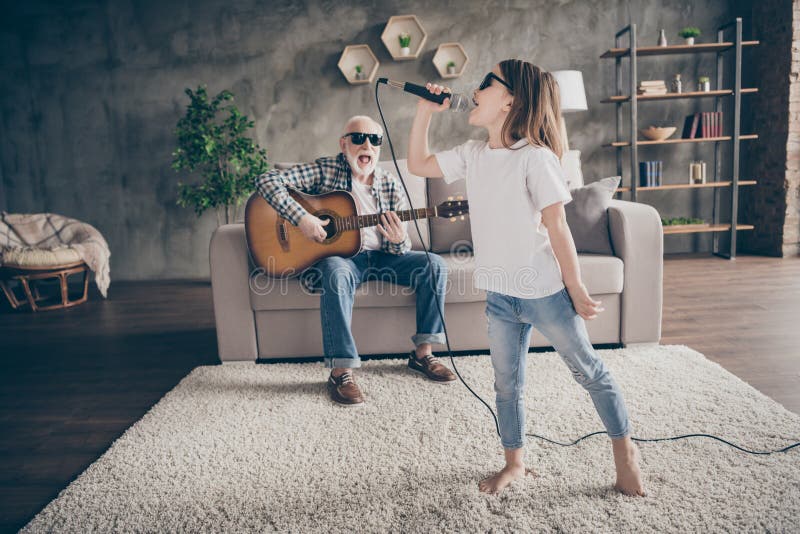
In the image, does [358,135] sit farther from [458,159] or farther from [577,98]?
[577,98]

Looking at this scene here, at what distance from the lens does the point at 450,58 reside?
4457 millimetres

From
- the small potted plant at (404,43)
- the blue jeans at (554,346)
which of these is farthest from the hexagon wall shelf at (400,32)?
the blue jeans at (554,346)

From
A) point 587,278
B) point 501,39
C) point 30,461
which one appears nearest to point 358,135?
point 587,278

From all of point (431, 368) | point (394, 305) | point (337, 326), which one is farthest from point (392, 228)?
point (431, 368)

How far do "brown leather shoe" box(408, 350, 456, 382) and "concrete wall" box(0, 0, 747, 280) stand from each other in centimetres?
271

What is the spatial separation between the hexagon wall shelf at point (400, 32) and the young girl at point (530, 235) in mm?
3447

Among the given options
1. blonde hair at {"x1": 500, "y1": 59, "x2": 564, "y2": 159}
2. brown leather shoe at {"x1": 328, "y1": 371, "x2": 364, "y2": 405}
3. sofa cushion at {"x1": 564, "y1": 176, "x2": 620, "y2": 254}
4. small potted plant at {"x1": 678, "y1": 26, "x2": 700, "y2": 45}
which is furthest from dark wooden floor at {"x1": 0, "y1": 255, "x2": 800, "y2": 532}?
small potted plant at {"x1": 678, "y1": 26, "x2": 700, "y2": 45}

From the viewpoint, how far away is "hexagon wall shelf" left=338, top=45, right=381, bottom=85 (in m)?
4.44

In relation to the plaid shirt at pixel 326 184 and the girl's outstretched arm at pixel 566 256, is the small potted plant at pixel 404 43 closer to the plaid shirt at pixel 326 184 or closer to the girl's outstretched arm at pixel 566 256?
the plaid shirt at pixel 326 184

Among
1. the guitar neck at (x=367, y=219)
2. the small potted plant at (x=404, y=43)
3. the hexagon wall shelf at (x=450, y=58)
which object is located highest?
the small potted plant at (x=404, y=43)

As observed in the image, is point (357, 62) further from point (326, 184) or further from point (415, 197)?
point (326, 184)

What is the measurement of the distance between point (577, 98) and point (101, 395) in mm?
3432

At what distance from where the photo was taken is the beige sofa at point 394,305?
7.18 feet

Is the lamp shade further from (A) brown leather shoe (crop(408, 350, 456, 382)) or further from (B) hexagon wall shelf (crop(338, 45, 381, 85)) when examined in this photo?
(A) brown leather shoe (crop(408, 350, 456, 382))
